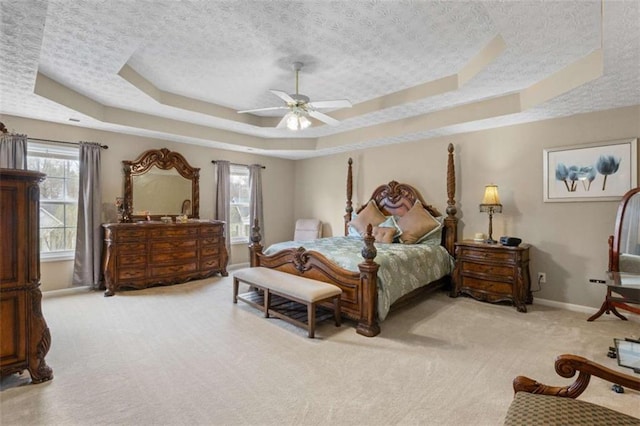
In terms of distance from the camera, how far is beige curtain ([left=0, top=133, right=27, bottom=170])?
3986 millimetres

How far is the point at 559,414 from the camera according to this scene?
118cm

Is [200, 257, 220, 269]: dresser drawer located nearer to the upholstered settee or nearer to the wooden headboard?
the wooden headboard

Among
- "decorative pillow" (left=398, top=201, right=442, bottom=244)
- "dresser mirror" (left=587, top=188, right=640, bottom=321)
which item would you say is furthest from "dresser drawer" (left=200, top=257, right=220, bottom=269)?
"dresser mirror" (left=587, top=188, right=640, bottom=321)

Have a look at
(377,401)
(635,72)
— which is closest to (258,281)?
(377,401)

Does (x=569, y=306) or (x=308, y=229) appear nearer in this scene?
(x=569, y=306)

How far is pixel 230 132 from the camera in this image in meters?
5.85

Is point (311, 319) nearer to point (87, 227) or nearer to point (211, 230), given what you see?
point (211, 230)

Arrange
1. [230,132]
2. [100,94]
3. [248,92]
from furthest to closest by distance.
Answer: [230,132]
[248,92]
[100,94]

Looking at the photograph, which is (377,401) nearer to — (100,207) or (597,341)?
(597,341)

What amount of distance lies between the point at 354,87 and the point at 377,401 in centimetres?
359

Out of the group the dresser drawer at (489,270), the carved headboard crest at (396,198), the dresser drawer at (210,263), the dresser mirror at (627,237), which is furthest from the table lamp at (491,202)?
the dresser drawer at (210,263)

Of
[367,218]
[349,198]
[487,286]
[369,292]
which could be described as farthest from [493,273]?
[349,198]

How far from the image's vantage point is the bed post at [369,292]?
314 cm

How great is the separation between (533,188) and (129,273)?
591 centimetres
